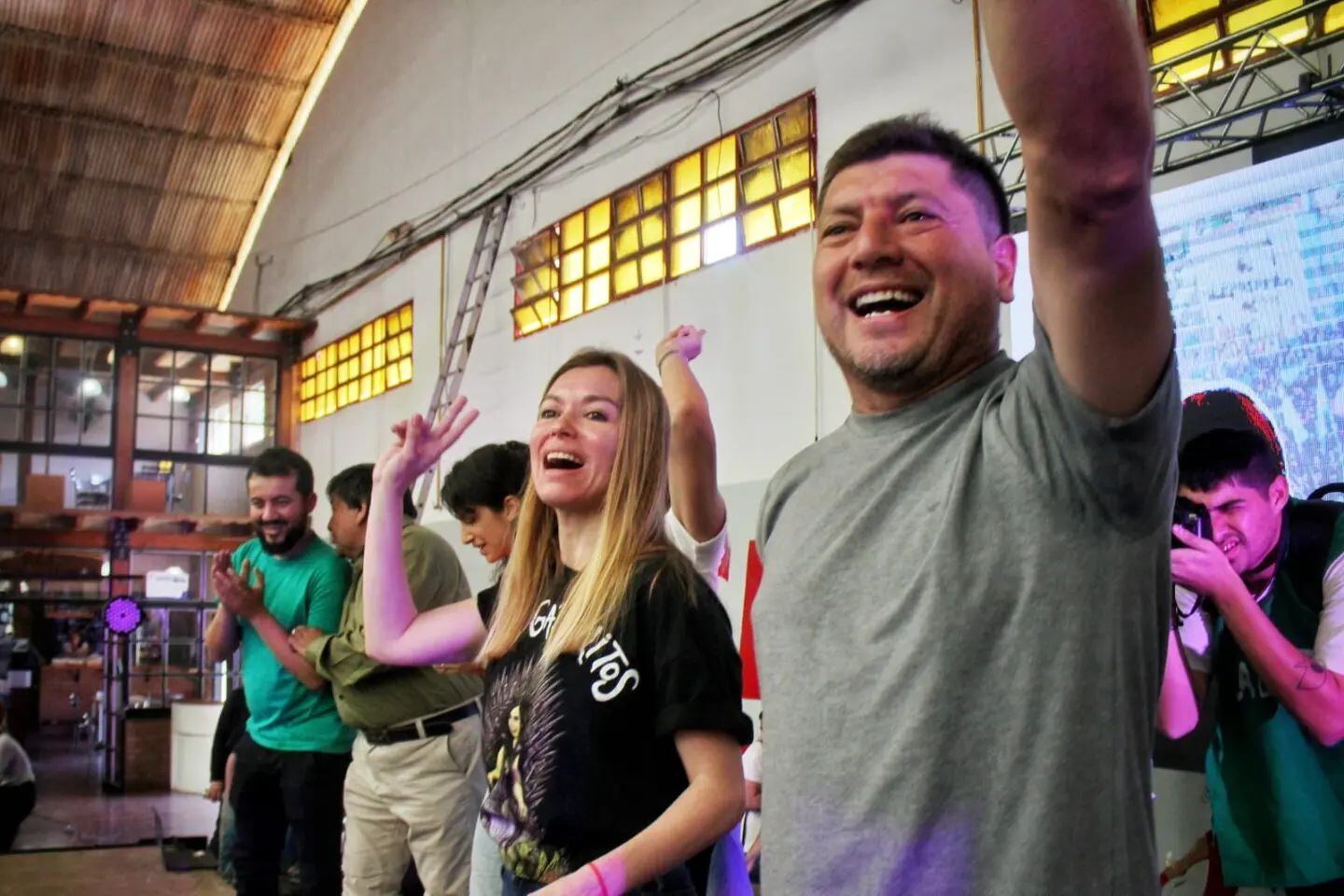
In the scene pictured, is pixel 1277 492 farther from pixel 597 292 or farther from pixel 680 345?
pixel 597 292

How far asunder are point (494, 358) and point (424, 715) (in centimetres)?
586

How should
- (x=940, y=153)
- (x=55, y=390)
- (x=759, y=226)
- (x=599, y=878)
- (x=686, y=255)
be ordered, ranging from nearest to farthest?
(x=940, y=153) → (x=599, y=878) → (x=759, y=226) → (x=686, y=255) → (x=55, y=390)

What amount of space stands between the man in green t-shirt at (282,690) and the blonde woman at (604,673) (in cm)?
193

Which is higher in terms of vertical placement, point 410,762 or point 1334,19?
point 1334,19

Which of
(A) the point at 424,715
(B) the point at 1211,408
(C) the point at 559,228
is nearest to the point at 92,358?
(C) the point at 559,228

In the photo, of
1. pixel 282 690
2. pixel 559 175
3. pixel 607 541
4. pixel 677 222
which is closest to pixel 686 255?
pixel 677 222

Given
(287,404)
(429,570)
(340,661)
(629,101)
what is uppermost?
(629,101)

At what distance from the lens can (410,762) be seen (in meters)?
3.22

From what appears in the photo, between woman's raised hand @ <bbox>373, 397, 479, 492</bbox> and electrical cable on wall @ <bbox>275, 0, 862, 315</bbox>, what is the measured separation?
4.44 meters

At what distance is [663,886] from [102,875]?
5504 millimetres

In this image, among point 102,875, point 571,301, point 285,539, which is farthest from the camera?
point 571,301

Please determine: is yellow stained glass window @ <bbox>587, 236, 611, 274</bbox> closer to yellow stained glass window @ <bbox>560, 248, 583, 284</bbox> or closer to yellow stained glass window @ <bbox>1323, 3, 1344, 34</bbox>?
yellow stained glass window @ <bbox>560, 248, 583, 284</bbox>

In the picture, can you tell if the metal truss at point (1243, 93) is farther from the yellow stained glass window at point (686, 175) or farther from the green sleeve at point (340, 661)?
the yellow stained glass window at point (686, 175)

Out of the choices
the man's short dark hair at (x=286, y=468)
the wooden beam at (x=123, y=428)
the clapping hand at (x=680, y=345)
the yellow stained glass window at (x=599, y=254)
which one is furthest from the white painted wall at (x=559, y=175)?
the man's short dark hair at (x=286, y=468)
